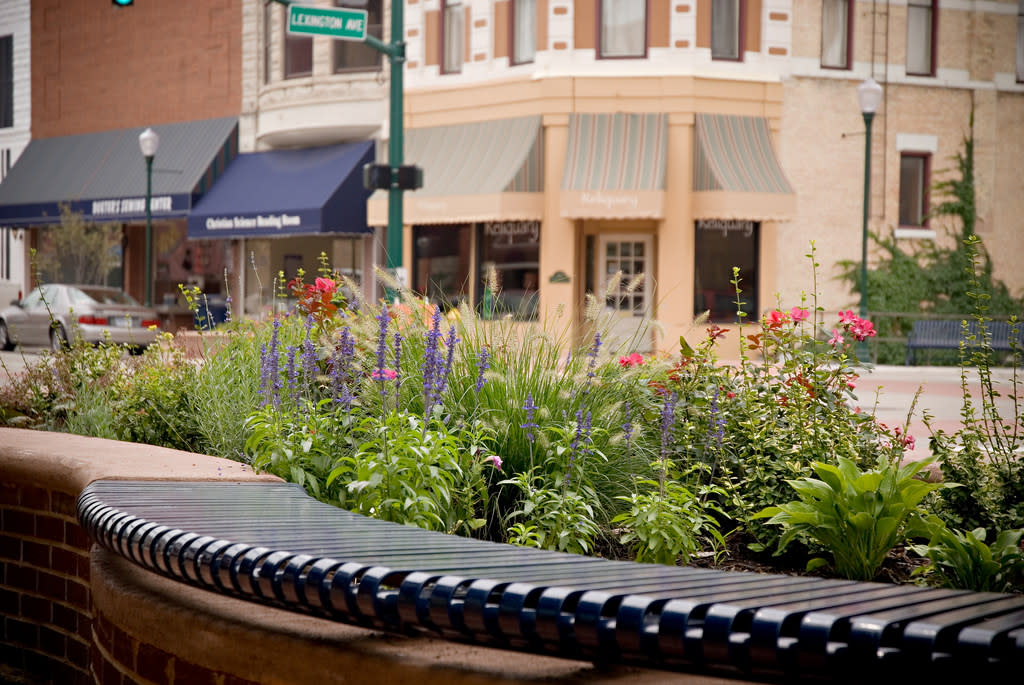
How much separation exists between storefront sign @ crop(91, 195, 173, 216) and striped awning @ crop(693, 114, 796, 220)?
562 inches

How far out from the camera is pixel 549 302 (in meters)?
23.7

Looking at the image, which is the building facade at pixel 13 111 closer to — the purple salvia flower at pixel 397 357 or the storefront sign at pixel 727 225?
the storefront sign at pixel 727 225

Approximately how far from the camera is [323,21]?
15.4 metres

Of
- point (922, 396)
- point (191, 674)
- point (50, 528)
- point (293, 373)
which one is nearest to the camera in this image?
point (191, 674)

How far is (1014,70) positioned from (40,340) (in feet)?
72.2

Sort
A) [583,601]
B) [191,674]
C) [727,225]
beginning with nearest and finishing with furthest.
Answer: [583,601], [191,674], [727,225]

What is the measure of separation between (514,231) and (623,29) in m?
4.67

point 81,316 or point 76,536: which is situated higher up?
point 81,316

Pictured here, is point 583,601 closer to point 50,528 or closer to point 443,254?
point 50,528

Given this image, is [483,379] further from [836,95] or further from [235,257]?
[235,257]

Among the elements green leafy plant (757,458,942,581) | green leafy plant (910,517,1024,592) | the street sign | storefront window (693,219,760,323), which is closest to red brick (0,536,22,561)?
green leafy plant (757,458,942,581)

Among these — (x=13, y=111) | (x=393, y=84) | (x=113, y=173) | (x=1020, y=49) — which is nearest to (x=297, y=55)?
(x=113, y=173)

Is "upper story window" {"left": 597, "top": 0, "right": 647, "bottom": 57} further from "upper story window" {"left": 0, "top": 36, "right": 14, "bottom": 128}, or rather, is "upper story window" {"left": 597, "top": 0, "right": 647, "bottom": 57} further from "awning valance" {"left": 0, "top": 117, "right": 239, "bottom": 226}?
"upper story window" {"left": 0, "top": 36, "right": 14, "bottom": 128}

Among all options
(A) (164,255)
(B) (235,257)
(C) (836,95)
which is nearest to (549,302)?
(C) (836,95)
